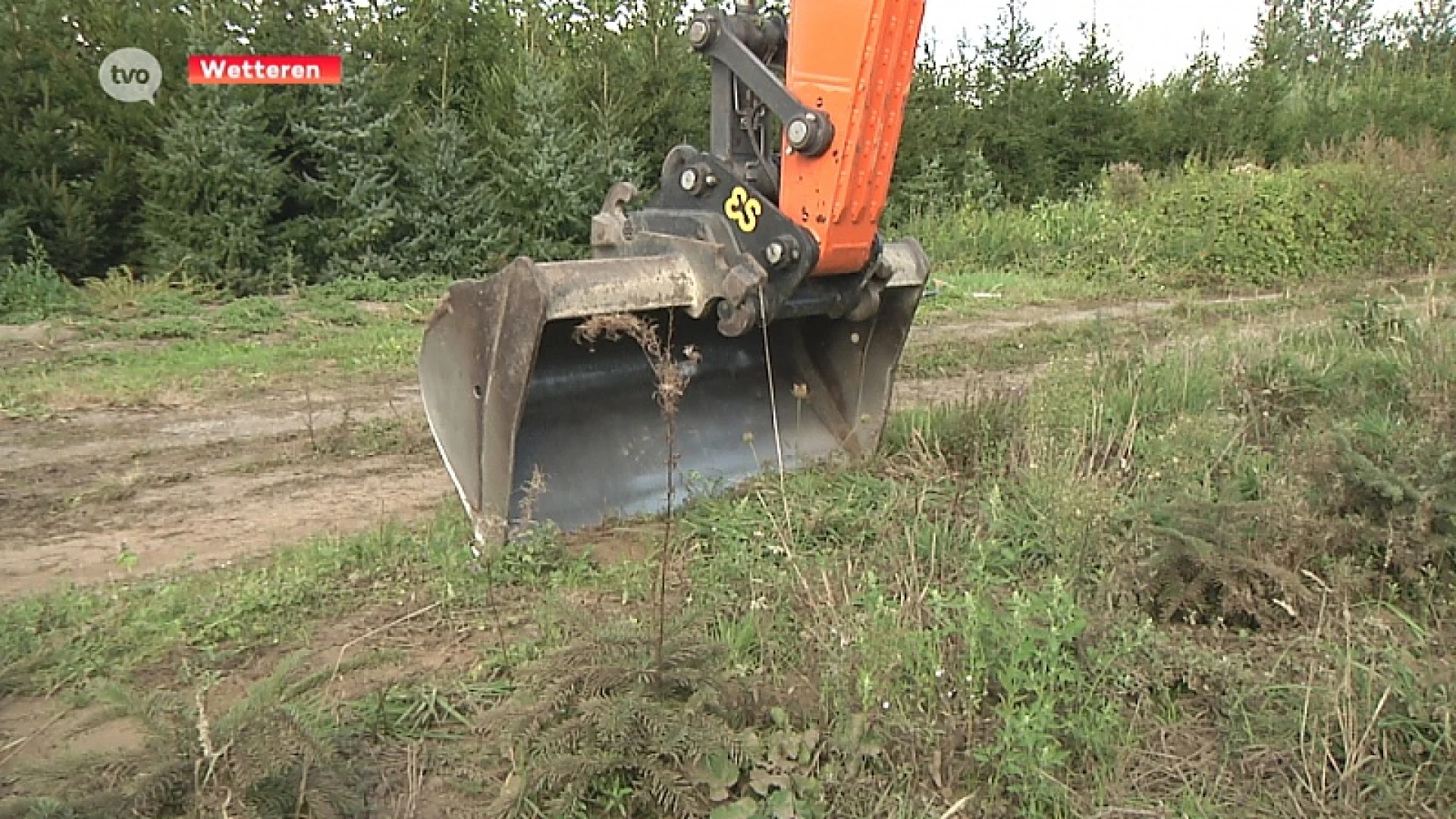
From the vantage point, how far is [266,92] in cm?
1038

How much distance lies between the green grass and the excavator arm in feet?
0.93

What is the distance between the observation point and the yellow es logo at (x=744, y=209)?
3986mm

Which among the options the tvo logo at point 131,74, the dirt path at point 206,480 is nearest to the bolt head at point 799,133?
the dirt path at point 206,480

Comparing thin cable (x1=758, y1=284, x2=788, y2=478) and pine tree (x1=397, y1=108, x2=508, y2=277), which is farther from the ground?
pine tree (x1=397, y1=108, x2=508, y2=277)

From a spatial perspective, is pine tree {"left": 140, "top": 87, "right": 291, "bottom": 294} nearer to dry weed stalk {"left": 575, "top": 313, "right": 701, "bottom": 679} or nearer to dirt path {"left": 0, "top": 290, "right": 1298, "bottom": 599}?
dirt path {"left": 0, "top": 290, "right": 1298, "bottom": 599}

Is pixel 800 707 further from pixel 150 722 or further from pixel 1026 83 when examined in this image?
pixel 1026 83

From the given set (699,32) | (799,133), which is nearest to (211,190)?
(699,32)

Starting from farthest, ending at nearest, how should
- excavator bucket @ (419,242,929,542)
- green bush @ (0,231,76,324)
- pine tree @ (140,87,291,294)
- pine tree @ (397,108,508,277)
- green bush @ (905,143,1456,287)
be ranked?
green bush @ (905,143,1456,287) → pine tree @ (397,108,508,277) → pine tree @ (140,87,291,294) → green bush @ (0,231,76,324) → excavator bucket @ (419,242,929,542)

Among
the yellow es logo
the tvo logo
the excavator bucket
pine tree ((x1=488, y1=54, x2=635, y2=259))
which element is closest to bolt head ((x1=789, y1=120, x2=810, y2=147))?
the yellow es logo

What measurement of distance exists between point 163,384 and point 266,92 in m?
4.71

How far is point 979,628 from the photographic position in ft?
9.23

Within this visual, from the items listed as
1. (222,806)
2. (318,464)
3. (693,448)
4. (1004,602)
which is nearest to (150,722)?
(222,806)

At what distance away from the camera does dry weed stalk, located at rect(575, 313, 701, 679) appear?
110 inches

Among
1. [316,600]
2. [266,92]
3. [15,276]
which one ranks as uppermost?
[266,92]
